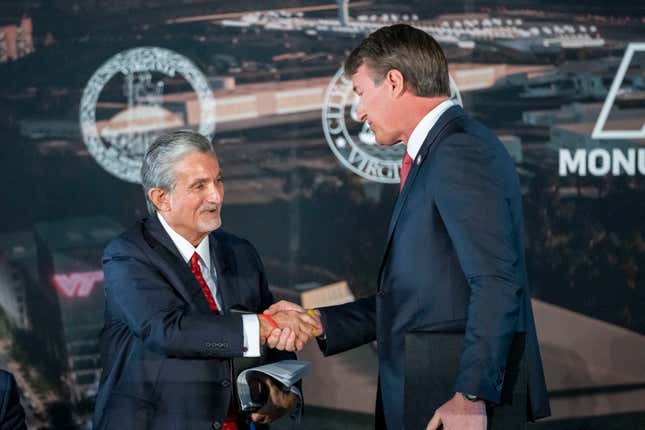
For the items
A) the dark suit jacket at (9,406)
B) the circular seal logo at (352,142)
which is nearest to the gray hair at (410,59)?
the dark suit jacket at (9,406)

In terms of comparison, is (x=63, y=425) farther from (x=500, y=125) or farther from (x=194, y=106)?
(x=500, y=125)

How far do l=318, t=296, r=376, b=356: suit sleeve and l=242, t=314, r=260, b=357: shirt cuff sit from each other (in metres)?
0.29

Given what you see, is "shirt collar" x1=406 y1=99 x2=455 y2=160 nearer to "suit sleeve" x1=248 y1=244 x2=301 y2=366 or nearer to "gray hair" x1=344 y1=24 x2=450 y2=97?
"gray hair" x1=344 y1=24 x2=450 y2=97

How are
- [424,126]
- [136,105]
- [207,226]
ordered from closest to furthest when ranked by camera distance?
[424,126] → [207,226] → [136,105]

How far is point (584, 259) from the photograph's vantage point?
3.91 m

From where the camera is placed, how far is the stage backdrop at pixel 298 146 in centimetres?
390

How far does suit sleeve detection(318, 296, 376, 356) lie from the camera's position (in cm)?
261

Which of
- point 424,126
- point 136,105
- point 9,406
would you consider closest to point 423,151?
point 424,126

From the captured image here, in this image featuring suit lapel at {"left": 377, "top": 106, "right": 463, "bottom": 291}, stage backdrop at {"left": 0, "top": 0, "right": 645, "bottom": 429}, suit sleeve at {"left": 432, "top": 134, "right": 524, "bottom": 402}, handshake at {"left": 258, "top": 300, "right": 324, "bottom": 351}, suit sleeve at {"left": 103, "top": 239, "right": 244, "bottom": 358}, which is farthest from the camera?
stage backdrop at {"left": 0, "top": 0, "right": 645, "bottom": 429}

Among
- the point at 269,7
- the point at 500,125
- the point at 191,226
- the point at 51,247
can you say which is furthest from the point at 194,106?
the point at 191,226

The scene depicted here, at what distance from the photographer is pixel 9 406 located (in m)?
2.40

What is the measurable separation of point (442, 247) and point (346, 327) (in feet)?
1.98

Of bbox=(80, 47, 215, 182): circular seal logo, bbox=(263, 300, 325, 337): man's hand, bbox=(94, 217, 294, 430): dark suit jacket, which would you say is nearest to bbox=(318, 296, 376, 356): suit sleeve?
bbox=(263, 300, 325, 337): man's hand

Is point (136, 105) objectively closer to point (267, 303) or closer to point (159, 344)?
point (267, 303)
